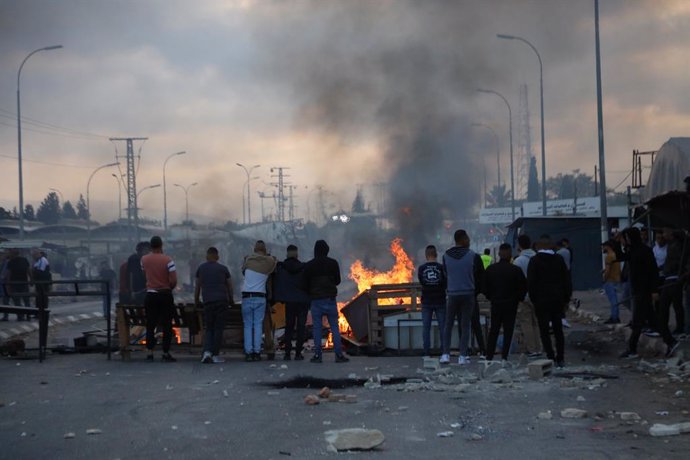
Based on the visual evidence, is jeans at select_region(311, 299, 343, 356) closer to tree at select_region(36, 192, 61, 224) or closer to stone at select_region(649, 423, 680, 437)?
stone at select_region(649, 423, 680, 437)

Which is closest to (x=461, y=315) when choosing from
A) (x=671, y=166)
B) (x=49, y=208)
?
(x=671, y=166)

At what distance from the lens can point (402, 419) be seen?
7562mm

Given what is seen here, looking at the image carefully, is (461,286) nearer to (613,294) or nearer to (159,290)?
(159,290)

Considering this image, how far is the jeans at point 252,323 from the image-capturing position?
492 inches

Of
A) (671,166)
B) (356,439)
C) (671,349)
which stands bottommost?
(671,349)

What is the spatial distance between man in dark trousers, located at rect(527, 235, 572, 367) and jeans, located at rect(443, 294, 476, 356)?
2.92ft

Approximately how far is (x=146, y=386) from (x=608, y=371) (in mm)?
5376

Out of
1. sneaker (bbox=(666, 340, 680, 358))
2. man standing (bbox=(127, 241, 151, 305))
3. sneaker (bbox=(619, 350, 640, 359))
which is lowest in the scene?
sneaker (bbox=(619, 350, 640, 359))

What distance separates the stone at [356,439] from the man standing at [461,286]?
5274 mm

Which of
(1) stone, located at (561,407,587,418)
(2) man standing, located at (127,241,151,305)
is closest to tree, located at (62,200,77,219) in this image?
(2) man standing, located at (127,241,151,305)

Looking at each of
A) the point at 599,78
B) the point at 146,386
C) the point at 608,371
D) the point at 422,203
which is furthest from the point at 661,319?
the point at 422,203

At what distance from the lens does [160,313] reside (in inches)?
493

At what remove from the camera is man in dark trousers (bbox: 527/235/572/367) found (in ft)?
36.6

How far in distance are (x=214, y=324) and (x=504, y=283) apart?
13.2 ft
